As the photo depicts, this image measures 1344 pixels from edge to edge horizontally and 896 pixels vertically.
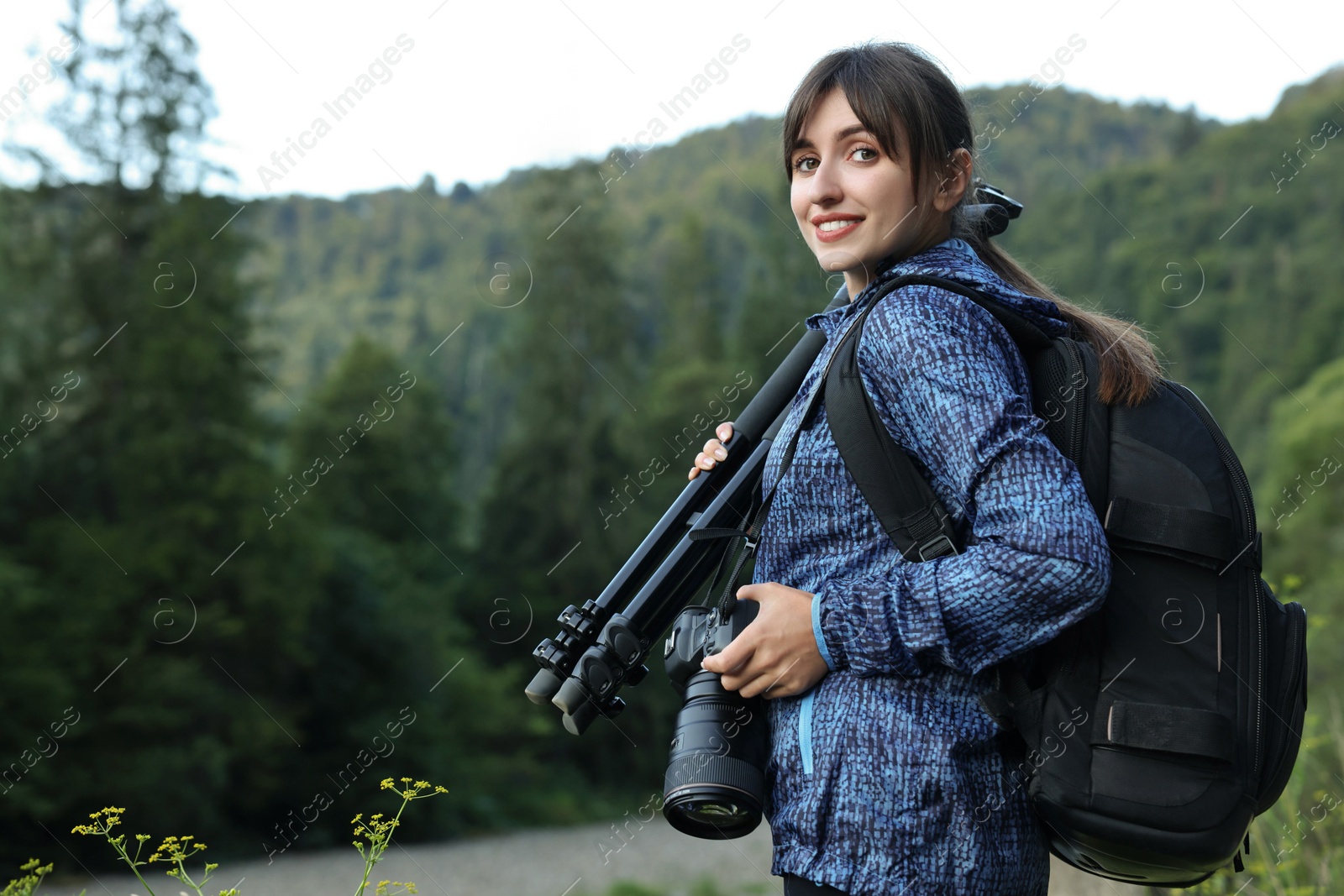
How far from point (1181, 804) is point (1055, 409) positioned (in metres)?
0.50

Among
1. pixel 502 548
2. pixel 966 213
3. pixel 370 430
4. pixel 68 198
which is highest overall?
pixel 68 198

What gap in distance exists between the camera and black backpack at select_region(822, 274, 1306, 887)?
1421mm

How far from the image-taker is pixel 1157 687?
1.44 meters

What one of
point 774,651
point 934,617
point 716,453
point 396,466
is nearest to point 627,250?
point 396,466

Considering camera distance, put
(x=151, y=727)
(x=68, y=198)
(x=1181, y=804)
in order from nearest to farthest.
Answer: (x=1181, y=804) < (x=151, y=727) < (x=68, y=198)

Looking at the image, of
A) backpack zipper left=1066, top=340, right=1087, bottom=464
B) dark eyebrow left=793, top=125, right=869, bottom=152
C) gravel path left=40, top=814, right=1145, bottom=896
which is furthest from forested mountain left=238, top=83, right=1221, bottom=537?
gravel path left=40, top=814, right=1145, bottom=896

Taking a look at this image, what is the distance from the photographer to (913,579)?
146cm

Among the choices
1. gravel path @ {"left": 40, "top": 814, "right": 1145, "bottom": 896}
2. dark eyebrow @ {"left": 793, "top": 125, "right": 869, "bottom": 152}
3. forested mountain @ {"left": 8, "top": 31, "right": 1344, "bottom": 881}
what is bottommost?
gravel path @ {"left": 40, "top": 814, "right": 1145, "bottom": 896}

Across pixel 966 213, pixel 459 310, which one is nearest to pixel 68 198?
pixel 966 213

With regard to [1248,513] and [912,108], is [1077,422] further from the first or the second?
[912,108]

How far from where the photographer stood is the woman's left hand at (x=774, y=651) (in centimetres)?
154

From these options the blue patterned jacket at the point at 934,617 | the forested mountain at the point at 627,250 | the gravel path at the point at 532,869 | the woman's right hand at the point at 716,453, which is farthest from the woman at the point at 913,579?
the gravel path at the point at 532,869

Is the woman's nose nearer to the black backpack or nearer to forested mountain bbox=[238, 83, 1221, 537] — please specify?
the black backpack

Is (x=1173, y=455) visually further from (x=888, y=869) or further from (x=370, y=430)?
(x=370, y=430)
